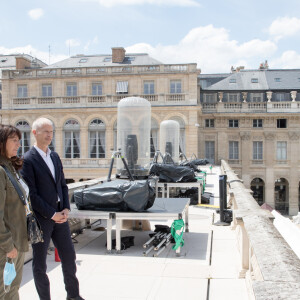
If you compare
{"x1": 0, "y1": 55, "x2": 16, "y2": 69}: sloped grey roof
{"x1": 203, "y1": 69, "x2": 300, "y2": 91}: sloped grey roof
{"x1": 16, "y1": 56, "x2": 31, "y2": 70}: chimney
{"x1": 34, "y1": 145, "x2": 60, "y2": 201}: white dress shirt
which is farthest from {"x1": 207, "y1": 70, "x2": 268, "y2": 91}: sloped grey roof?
{"x1": 34, "y1": 145, "x2": 60, "y2": 201}: white dress shirt

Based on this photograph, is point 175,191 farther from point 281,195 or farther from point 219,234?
point 281,195

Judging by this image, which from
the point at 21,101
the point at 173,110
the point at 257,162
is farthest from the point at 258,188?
the point at 21,101

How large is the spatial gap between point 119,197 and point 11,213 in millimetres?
3151

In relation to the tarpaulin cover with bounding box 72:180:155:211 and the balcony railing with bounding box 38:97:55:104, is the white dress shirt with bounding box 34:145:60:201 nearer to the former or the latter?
the tarpaulin cover with bounding box 72:180:155:211

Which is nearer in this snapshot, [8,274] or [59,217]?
[8,274]

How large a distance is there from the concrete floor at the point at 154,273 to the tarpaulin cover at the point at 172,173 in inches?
166

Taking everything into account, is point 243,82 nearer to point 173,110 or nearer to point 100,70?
point 173,110

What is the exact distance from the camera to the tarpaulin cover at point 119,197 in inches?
255

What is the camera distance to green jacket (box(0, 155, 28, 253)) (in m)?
3.25

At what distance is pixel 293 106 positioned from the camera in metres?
37.8

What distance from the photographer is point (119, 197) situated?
21.3 ft

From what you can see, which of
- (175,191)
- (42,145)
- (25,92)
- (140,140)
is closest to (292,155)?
(25,92)

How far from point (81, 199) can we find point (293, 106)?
34612 mm

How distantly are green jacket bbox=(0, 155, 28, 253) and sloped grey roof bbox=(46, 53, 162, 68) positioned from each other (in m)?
33.2
